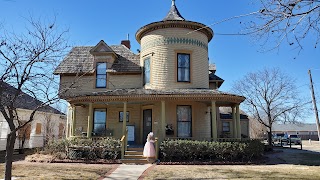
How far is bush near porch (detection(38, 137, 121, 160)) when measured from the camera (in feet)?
52.2

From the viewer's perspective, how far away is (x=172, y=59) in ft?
62.4

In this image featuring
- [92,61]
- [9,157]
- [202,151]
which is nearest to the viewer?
[9,157]

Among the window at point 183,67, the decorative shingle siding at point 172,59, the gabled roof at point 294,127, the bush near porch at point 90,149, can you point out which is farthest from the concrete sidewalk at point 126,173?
the gabled roof at point 294,127

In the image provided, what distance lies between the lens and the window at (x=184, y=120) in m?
18.3

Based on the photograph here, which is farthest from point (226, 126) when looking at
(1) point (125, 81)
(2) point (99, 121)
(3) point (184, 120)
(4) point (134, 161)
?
(4) point (134, 161)

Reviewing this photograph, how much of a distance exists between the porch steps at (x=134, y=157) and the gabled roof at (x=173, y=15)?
940 centimetres

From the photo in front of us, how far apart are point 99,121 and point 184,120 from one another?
6185mm

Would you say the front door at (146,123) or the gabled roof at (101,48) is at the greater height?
the gabled roof at (101,48)

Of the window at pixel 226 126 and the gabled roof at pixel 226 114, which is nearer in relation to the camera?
the gabled roof at pixel 226 114

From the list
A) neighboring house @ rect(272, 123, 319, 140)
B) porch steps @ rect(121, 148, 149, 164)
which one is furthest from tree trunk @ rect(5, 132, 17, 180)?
neighboring house @ rect(272, 123, 319, 140)

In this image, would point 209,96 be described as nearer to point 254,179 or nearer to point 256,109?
point 254,179

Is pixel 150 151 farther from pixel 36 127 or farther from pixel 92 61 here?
pixel 36 127

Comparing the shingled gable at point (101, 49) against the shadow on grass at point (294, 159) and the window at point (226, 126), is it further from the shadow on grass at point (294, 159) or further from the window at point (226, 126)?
the window at point (226, 126)

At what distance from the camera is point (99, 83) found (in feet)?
67.9
